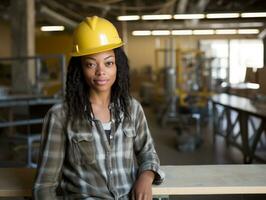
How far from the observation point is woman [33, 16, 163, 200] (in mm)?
1362

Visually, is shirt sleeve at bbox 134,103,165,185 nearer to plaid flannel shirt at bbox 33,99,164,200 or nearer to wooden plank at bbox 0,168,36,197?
A: plaid flannel shirt at bbox 33,99,164,200

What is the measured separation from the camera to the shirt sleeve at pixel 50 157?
1.35 metres

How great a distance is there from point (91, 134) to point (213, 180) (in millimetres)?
576

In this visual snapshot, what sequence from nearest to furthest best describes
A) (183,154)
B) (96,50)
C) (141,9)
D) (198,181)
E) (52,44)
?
(96,50)
(198,181)
(183,154)
(141,9)
(52,44)

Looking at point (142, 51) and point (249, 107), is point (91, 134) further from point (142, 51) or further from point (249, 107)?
point (142, 51)

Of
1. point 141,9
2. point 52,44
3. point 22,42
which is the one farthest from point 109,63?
point 52,44

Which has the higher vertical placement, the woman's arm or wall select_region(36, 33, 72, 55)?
wall select_region(36, 33, 72, 55)

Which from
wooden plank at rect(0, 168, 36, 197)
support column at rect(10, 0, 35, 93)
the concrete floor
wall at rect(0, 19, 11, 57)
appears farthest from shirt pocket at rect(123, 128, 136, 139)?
wall at rect(0, 19, 11, 57)

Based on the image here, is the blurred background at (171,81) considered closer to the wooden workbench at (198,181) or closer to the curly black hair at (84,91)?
the curly black hair at (84,91)

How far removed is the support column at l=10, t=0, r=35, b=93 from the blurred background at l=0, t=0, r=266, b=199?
14 millimetres

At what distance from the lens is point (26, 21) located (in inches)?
237

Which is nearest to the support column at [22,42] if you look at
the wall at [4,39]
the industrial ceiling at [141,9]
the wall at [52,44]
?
the industrial ceiling at [141,9]

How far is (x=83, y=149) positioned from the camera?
4.48 ft

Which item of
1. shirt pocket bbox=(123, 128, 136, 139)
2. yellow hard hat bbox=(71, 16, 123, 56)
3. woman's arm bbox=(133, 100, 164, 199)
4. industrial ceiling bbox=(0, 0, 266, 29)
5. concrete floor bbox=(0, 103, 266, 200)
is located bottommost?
concrete floor bbox=(0, 103, 266, 200)
